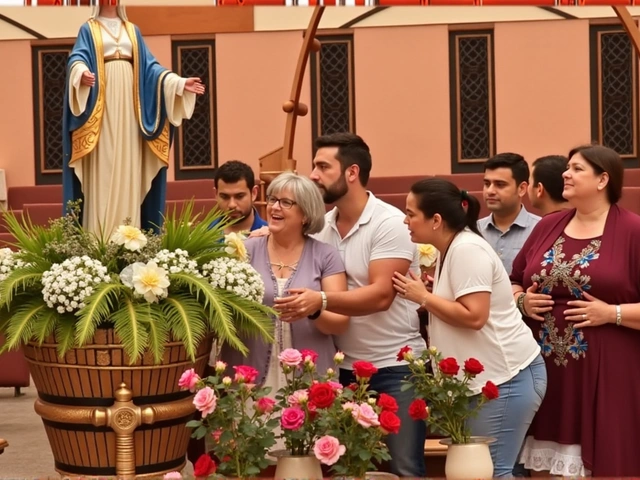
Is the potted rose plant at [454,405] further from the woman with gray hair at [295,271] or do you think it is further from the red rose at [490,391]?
the woman with gray hair at [295,271]

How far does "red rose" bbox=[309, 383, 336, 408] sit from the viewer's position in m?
2.51

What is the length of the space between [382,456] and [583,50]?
9.84 m

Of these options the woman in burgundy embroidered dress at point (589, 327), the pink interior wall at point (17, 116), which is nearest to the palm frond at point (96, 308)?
the woman in burgundy embroidered dress at point (589, 327)

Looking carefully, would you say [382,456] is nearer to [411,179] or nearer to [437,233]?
[437,233]

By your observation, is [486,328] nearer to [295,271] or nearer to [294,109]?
[295,271]

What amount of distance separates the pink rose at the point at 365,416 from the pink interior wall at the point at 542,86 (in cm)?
951

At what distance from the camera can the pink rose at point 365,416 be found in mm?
2508

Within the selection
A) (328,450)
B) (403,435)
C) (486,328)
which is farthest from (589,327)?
(328,450)

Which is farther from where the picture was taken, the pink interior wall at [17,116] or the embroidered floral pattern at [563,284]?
the pink interior wall at [17,116]

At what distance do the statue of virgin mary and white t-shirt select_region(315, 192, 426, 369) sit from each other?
3.40 ft

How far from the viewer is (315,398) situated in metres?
2.52

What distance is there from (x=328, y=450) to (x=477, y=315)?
0.76m

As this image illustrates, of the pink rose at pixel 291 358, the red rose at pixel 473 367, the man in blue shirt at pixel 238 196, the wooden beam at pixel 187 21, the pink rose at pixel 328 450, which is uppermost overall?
the wooden beam at pixel 187 21

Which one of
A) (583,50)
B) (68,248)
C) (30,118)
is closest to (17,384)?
(68,248)
